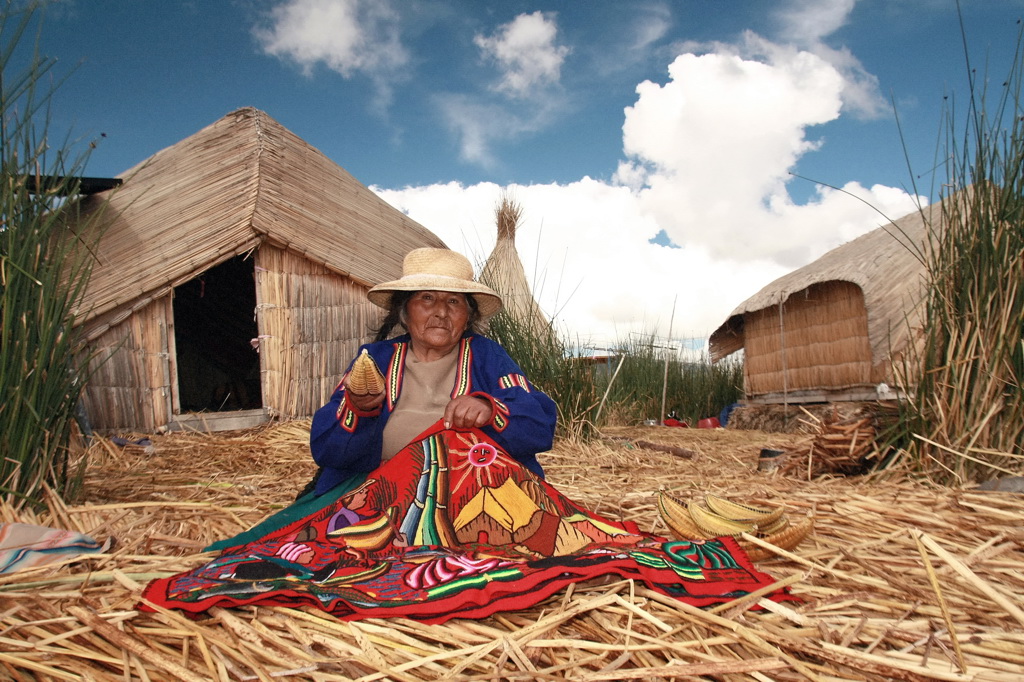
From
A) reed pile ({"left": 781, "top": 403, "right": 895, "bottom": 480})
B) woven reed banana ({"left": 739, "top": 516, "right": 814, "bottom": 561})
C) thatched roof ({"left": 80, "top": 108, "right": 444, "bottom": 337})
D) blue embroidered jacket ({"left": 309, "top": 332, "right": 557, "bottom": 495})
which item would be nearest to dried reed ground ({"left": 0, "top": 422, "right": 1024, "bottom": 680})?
woven reed banana ({"left": 739, "top": 516, "right": 814, "bottom": 561})

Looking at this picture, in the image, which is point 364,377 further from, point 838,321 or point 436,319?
point 838,321

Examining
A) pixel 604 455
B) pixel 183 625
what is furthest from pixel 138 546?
pixel 604 455

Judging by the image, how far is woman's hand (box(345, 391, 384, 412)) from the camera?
1.97 metres

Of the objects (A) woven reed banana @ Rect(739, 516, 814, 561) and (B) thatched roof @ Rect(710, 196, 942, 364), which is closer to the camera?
(A) woven reed banana @ Rect(739, 516, 814, 561)

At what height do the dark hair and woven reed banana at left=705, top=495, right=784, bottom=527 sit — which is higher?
the dark hair

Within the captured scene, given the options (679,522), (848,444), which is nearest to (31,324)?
(679,522)

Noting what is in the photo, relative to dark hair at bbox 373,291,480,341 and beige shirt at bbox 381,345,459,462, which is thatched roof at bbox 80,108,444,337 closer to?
dark hair at bbox 373,291,480,341

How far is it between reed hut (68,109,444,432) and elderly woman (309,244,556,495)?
11.4 feet

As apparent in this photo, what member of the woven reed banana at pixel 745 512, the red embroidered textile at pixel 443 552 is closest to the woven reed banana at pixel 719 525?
the woven reed banana at pixel 745 512

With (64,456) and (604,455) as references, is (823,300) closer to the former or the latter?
(604,455)

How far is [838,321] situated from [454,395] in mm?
6251

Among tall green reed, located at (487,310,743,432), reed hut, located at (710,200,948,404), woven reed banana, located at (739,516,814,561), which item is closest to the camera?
woven reed banana, located at (739,516,814,561)

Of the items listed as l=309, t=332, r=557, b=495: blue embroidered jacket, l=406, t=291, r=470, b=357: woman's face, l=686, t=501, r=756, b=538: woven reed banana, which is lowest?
l=686, t=501, r=756, b=538: woven reed banana

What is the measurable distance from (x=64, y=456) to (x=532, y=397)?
1710 mm
